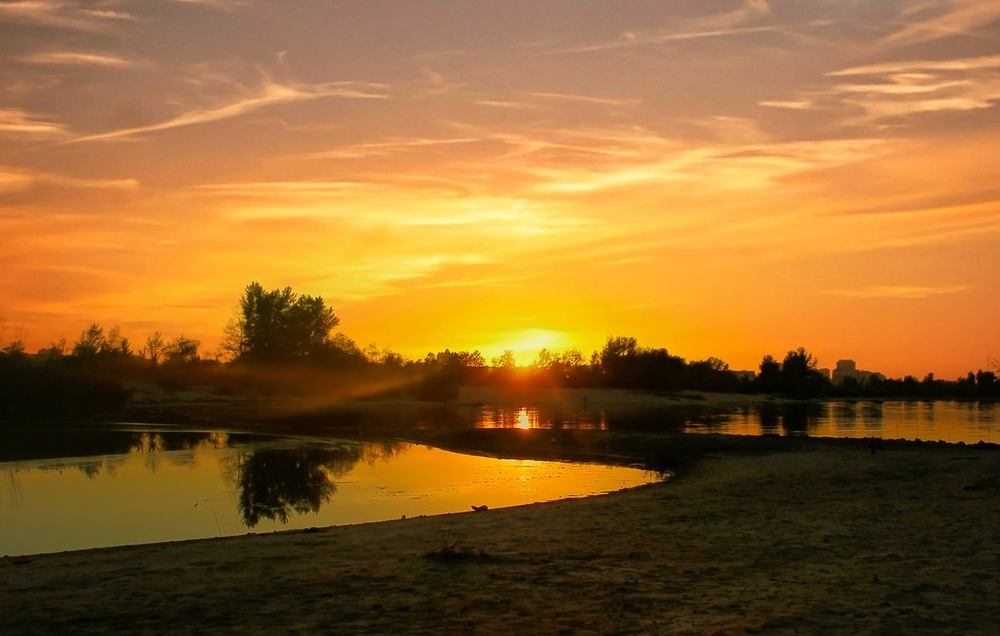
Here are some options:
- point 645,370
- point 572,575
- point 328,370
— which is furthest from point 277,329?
point 572,575

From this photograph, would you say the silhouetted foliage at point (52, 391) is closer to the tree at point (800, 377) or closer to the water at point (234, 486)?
the water at point (234, 486)

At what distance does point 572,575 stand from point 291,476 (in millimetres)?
15577

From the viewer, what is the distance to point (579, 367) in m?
121

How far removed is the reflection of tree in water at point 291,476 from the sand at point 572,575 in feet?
14.5

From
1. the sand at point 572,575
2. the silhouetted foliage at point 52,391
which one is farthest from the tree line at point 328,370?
the sand at point 572,575

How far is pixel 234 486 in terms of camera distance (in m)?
21.8

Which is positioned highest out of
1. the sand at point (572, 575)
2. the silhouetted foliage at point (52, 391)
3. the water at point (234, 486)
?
the silhouetted foliage at point (52, 391)

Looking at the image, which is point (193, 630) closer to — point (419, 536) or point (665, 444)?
point (419, 536)

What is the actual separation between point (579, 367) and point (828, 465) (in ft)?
324

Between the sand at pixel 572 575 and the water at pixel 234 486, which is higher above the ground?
the sand at pixel 572 575

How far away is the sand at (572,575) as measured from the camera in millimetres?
7906

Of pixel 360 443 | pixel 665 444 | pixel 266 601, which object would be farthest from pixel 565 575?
pixel 360 443

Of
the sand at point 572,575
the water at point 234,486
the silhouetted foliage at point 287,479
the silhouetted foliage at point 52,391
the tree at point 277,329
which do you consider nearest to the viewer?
the sand at point 572,575

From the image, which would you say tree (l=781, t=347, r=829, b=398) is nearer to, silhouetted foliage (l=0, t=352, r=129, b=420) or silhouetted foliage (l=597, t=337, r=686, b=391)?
silhouetted foliage (l=597, t=337, r=686, b=391)
